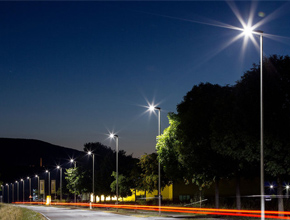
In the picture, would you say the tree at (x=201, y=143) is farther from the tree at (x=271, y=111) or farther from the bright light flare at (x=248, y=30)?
the bright light flare at (x=248, y=30)

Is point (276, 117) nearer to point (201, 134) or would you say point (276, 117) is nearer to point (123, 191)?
point (201, 134)

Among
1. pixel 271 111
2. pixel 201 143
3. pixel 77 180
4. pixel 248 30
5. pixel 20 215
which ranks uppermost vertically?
pixel 248 30

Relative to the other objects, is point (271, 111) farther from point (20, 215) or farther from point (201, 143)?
point (20, 215)

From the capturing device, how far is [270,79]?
92.1 feet

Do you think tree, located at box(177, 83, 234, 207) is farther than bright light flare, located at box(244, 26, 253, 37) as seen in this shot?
Yes

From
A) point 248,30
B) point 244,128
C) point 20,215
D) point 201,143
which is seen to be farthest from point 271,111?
point 20,215

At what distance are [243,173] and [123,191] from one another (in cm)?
3275

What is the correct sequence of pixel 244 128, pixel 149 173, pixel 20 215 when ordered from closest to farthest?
pixel 244 128 < pixel 20 215 < pixel 149 173

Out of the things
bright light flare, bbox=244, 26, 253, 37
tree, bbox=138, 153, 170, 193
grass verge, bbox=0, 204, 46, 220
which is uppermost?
bright light flare, bbox=244, 26, 253, 37

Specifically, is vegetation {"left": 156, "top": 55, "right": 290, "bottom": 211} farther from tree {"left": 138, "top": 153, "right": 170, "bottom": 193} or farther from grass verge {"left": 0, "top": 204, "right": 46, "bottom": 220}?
tree {"left": 138, "top": 153, "right": 170, "bottom": 193}

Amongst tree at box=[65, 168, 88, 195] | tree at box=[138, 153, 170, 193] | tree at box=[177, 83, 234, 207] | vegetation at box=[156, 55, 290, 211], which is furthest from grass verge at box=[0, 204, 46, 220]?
tree at box=[65, 168, 88, 195]

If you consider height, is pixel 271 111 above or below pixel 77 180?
above

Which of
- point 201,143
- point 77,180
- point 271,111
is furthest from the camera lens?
point 77,180

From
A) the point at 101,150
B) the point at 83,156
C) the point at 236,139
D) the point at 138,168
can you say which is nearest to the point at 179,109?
the point at 236,139
